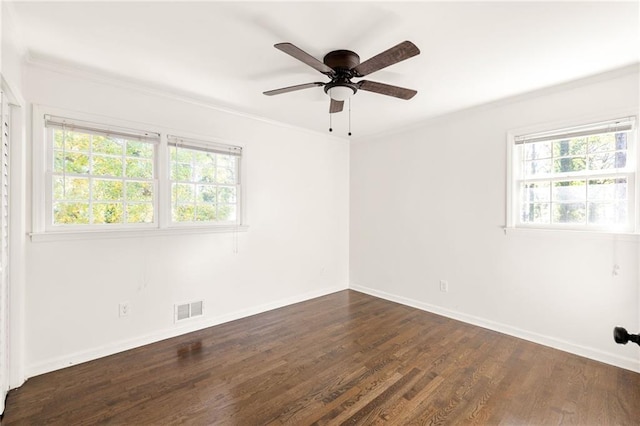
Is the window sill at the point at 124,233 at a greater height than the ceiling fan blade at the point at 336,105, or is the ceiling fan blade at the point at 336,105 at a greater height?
the ceiling fan blade at the point at 336,105

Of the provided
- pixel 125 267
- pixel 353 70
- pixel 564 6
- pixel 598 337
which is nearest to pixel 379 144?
pixel 353 70

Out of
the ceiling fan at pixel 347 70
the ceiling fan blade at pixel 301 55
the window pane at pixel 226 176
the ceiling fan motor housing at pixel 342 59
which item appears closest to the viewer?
the ceiling fan blade at pixel 301 55

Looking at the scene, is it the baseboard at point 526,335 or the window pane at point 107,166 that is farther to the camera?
the window pane at point 107,166

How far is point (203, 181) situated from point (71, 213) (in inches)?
48.3

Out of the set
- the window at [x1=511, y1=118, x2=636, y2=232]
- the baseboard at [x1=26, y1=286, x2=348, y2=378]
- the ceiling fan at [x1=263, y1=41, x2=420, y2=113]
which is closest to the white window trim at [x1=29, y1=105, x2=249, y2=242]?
the baseboard at [x1=26, y1=286, x2=348, y2=378]

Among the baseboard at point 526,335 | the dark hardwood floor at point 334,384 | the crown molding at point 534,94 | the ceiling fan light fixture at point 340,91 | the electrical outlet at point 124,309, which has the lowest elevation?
the dark hardwood floor at point 334,384

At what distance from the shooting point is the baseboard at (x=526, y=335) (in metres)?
2.56

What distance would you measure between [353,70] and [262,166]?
2.04 metres

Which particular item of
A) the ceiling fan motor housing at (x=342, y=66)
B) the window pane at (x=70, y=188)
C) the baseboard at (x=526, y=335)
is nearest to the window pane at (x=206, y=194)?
the window pane at (x=70, y=188)

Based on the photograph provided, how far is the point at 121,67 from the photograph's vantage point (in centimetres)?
252

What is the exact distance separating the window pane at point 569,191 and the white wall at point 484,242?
1.20ft

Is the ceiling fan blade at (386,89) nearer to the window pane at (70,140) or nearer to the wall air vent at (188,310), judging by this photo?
the window pane at (70,140)

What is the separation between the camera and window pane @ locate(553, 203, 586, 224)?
2.83 metres

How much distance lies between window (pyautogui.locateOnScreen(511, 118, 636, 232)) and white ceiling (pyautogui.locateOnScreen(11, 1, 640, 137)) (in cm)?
56
